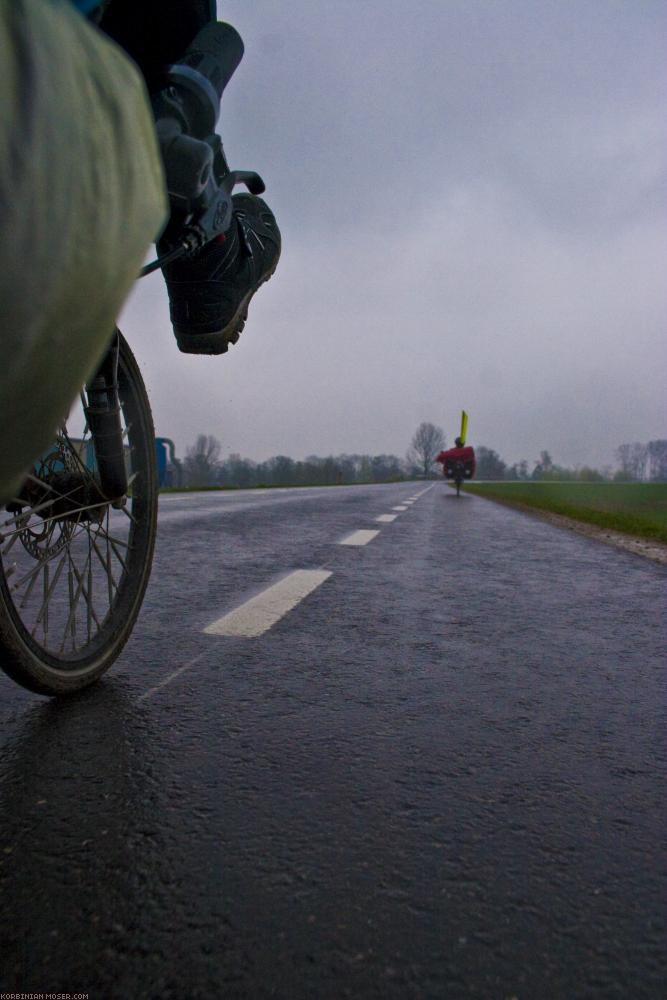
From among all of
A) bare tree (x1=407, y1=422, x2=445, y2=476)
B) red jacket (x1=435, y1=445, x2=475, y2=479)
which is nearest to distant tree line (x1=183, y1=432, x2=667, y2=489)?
bare tree (x1=407, y1=422, x2=445, y2=476)

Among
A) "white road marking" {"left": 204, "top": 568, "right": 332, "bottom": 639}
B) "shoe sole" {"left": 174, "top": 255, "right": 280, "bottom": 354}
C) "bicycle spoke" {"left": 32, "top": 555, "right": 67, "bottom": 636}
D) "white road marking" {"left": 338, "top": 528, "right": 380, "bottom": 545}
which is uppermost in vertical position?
"shoe sole" {"left": 174, "top": 255, "right": 280, "bottom": 354}

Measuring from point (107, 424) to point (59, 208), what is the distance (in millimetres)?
1550

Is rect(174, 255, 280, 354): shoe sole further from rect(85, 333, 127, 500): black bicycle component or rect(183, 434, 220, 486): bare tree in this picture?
rect(183, 434, 220, 486): bare tree

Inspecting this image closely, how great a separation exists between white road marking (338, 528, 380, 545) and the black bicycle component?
14.6ft

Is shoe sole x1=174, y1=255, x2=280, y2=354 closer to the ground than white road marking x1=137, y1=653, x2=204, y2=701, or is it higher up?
higher up

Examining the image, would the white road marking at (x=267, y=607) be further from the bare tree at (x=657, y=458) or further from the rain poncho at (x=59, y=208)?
the bare tree at (x=657, y=458)

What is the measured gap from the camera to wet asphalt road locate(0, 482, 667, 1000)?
0.92 m

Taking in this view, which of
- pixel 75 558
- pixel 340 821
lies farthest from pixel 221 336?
pixel 340 821

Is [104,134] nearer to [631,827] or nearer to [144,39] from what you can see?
[144,39]

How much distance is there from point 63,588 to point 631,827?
59.1 inches

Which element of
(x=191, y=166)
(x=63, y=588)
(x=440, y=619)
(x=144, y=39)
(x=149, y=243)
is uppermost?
(x=144, y=39)

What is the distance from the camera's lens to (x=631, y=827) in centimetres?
132

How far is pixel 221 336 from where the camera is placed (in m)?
2.73

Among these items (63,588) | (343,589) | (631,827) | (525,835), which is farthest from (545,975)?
(343,589)
